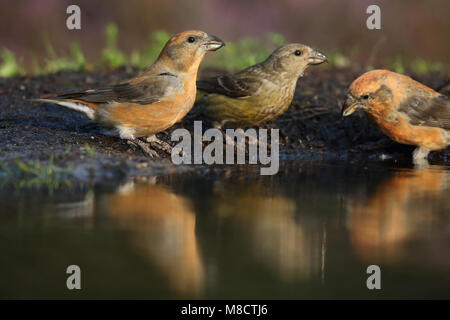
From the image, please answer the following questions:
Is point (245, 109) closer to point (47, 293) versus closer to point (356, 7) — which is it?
point (47, 293)

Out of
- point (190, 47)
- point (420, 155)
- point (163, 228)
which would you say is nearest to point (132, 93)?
point (190, 47)

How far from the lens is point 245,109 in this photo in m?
7.51

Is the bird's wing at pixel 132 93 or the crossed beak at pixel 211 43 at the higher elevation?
the crossed beak at pixel 211 43

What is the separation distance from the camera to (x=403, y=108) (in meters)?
7.01

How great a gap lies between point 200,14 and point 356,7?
394cm

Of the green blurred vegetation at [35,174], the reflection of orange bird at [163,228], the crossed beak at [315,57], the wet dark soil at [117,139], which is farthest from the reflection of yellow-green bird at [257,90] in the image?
the green blurred vegetation at [35,174]

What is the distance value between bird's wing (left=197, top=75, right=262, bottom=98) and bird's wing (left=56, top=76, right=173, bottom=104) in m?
0.99

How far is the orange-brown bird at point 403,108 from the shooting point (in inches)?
272

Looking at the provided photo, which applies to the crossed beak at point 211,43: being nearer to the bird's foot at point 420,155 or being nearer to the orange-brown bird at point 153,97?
the orange-brown bird at point 153,97

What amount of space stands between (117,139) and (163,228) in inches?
116

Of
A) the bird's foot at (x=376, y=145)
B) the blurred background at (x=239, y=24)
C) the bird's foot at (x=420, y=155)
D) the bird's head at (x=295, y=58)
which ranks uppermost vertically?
the blurred background at (x=239, y=24)

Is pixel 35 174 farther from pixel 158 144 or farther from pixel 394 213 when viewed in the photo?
pixel 394 213

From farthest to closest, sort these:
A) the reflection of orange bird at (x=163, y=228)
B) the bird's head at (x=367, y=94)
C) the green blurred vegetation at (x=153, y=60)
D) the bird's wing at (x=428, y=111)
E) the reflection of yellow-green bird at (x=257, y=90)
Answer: the green blurred vegetation at (x=153, y=60)
the reflection of yellow-green bird at (x=257, y=90)
the bird's wing at (x=428, y=111)
the bird's head at (x=367, y=94)
the reflection of orange bird at (x=163, y=228)

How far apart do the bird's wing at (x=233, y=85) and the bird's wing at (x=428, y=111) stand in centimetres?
166
